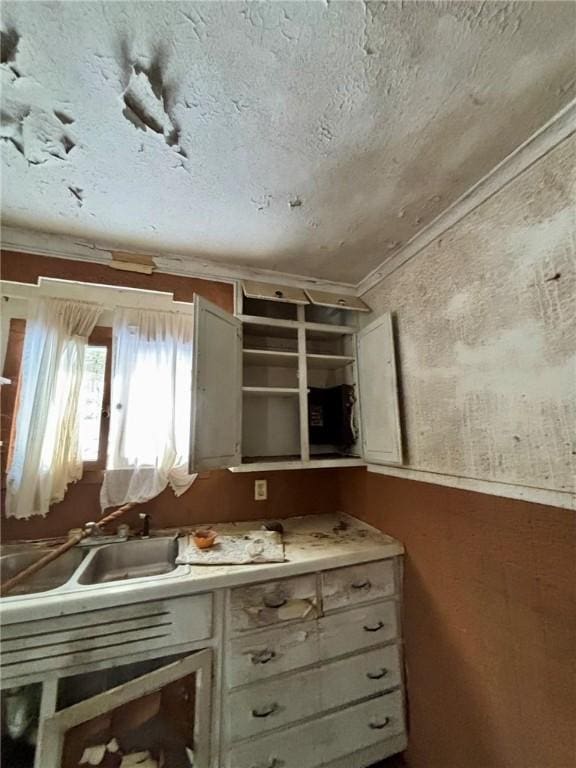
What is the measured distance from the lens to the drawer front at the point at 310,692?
1138mm

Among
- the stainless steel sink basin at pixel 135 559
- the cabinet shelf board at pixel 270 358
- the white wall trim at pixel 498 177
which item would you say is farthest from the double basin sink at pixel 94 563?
the white wall trim at pixel 498 177

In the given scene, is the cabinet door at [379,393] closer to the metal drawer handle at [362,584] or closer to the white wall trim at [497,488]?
the white wall trim at [497,488]

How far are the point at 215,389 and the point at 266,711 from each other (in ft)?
4.01

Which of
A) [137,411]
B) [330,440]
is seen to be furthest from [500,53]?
[137,411]

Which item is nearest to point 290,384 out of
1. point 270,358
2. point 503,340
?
point 270,358

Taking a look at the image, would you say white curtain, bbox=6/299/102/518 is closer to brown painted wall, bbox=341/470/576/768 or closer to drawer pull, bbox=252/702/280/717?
drawer pull, bbox=252/702/280/717

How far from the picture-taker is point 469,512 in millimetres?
1137

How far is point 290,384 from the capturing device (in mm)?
2006

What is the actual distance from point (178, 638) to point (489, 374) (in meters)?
1.41

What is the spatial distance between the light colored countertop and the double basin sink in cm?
13

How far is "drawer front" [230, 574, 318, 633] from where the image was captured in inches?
46.5

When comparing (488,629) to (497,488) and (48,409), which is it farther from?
(48,409)

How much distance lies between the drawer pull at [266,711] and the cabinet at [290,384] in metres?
0.86

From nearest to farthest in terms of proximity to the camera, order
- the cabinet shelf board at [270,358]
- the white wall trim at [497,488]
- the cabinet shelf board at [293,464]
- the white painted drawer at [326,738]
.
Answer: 1. the white wall trim at [497,488]
2. the white painted drawer at [326,738]
3. the cabinet shelf board at [293,464]
4. the cabinet shelf board at [270,358]
